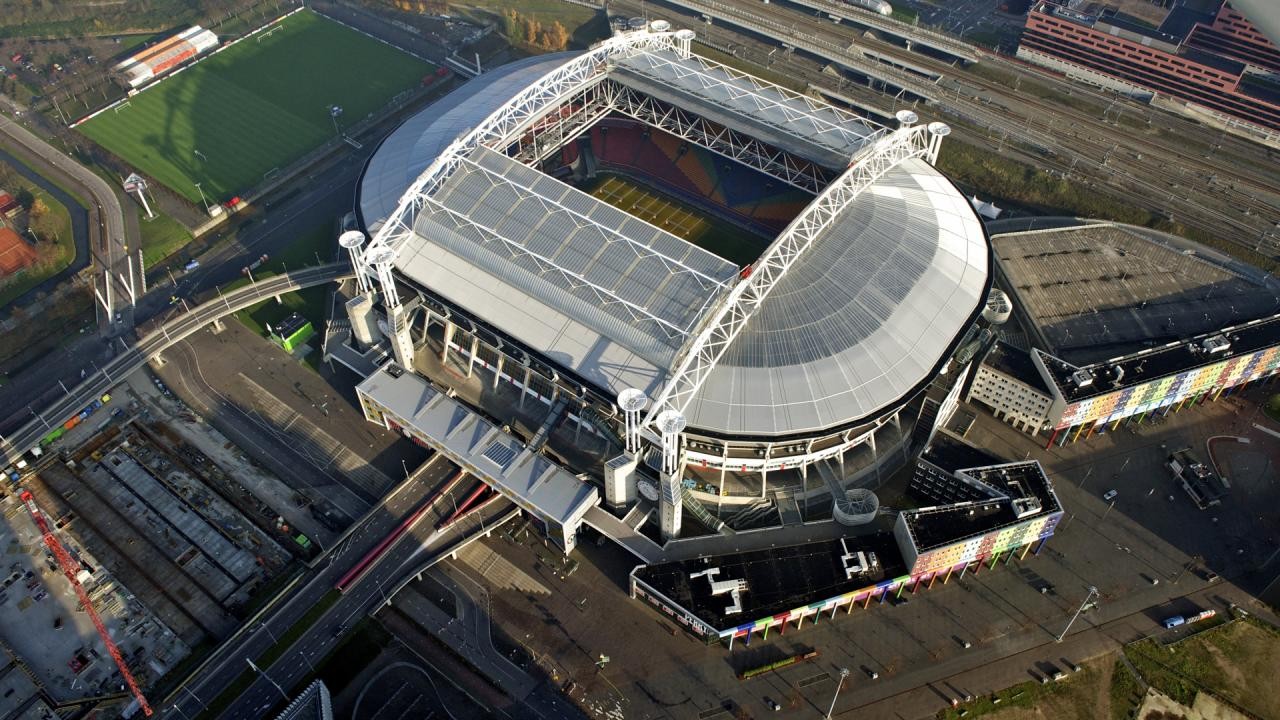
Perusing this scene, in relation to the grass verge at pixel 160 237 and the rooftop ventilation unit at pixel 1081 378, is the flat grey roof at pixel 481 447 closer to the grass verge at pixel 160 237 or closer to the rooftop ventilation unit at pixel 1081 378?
the grass verge at pixel 160 237

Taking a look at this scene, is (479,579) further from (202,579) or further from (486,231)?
(486,231)

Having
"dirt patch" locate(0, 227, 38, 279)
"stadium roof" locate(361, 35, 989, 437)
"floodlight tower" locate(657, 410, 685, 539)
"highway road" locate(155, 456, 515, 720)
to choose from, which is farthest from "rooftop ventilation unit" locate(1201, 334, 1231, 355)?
"dirt patch" locate(0, 227, 38, 279)

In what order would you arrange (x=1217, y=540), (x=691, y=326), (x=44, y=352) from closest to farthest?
(x=691, y=326) < (x=1217, y=540) < (x=44, y=352)

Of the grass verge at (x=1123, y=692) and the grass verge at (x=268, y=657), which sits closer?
the grass verge at (x=268, y=657)

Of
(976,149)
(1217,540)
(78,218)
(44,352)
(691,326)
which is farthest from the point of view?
(976,149)

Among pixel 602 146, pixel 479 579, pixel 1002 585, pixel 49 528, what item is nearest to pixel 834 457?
pixel 1002 585

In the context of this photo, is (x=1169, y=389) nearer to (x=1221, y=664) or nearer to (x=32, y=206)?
(x=1221, y=664)

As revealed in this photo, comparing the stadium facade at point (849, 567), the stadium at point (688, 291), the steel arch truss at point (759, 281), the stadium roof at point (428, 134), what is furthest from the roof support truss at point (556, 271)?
the stadium facade at point (849, 567)
